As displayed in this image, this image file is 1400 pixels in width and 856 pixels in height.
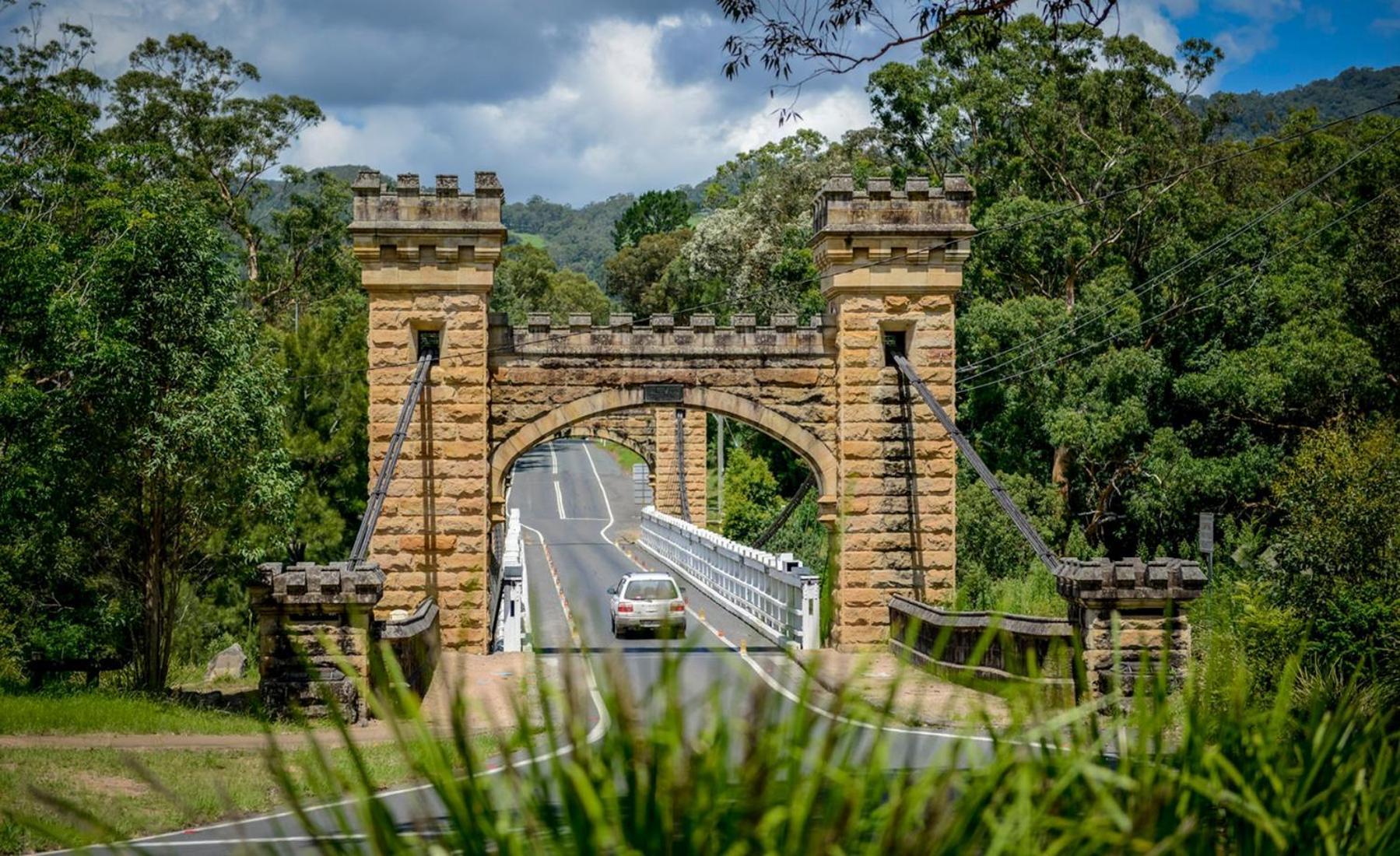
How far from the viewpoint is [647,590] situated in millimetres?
25422

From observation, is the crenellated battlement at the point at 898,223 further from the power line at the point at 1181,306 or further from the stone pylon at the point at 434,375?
the power line at the point at 1181,306

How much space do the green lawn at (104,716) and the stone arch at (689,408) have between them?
6473 millimetres

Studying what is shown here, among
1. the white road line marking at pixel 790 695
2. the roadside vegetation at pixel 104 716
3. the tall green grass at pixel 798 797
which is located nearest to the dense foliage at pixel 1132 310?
the white road line marking at pixel 790 695

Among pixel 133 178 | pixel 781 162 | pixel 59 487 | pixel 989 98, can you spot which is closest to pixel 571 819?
pixel 59 487

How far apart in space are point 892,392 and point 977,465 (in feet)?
7.19

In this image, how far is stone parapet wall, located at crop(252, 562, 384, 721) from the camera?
49.9ft

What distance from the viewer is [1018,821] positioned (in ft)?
11.6

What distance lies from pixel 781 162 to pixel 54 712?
36419 mm

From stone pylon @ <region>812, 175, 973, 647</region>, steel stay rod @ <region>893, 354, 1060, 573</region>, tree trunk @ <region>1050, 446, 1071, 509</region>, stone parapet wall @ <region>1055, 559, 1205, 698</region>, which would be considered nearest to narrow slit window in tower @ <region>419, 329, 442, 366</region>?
stone pylon @ <region>812, 175, 973, 647</region>

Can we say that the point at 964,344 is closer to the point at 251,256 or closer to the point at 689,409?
the point at 689,409

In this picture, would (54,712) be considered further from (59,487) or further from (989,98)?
(989,98)

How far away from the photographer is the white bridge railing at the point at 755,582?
73.3 ft

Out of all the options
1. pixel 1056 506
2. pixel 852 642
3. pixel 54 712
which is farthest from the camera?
pixel 1056 506

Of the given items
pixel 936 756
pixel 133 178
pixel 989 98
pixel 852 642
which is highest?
pixel 989 98
